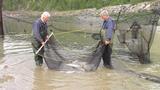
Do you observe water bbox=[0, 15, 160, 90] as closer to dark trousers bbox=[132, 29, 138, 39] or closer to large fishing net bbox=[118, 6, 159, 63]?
large fishing net bbox=[118, 6, 159, 63]

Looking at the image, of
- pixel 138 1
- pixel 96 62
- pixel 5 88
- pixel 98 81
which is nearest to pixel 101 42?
pixel 96 62

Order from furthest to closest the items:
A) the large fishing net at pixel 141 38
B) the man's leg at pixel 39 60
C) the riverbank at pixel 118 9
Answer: the riverbank at pixel 118 9, the large fishing net at pixel 141 38, the man's leg at pixel 39 60

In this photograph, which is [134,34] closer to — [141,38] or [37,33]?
[141,38]

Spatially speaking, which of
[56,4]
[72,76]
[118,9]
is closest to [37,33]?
[72,76]

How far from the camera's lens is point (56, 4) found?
1900 inches

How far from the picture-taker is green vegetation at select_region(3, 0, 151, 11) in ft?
141

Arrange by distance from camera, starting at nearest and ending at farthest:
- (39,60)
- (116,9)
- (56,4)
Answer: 1. (39,60)
2. (116,9)
3. (56,4)

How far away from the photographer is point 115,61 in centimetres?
1434

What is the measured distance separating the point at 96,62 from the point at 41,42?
5.97 feet

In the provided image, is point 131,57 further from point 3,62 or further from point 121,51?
point 3,62

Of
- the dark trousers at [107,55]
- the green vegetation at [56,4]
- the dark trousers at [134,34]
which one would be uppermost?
the dark trousers at [134,34]

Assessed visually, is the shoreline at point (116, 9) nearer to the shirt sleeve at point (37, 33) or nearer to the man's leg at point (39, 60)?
the man's leg at point (39, 60)

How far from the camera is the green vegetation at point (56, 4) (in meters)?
42.9

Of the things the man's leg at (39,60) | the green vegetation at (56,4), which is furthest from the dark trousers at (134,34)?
the green vegetation at (56,4)
